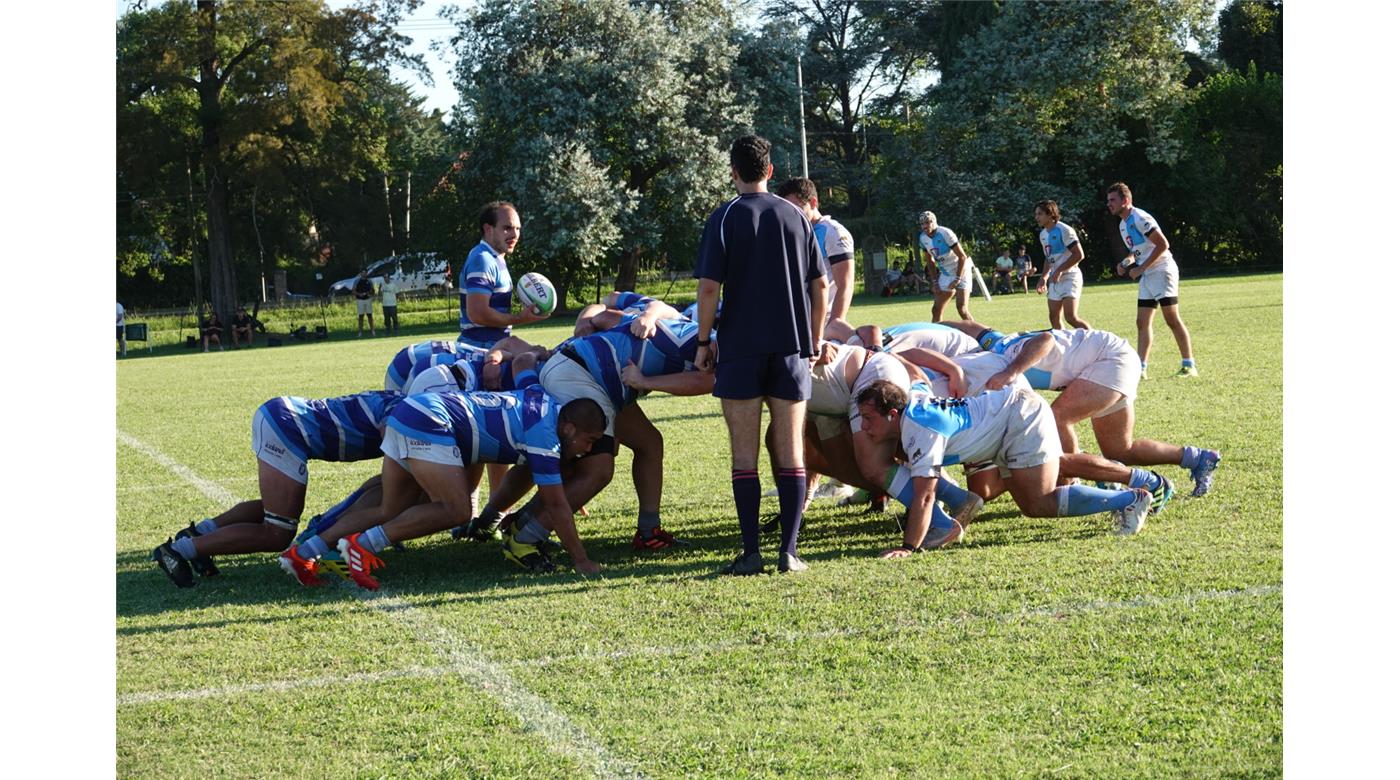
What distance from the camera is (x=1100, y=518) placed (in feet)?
23.0

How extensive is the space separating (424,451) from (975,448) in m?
2.60

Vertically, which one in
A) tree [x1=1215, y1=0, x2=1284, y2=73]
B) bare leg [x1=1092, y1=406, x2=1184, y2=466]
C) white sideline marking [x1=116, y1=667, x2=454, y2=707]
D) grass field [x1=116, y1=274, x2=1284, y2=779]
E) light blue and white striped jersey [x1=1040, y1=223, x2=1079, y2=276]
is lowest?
white sideline marking [x1=116, y1=667, x2=454, y2=707]

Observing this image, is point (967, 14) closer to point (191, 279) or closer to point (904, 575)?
point (191, 279)

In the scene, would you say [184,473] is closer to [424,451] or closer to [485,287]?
[485,287]

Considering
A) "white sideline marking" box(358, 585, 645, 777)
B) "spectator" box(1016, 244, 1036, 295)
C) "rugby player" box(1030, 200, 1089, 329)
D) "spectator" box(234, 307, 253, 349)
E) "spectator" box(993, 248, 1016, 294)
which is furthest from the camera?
"spectator" box(993, 248, 1016, 294)

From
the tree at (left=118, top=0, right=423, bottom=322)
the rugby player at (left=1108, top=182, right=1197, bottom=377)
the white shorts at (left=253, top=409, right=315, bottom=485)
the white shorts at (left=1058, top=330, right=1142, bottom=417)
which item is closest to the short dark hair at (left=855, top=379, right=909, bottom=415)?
the white shorts at (left=1058, top=330, right=1142, bottom=417)

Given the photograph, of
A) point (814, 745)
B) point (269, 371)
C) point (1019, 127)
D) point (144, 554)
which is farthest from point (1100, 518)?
point (1019, 127)

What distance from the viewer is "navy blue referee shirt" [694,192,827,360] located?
6070 millimetres

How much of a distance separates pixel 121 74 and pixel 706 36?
56.6 feet

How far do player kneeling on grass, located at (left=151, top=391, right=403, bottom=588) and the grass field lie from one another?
187 millimetres

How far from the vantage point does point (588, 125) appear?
39.2 metres

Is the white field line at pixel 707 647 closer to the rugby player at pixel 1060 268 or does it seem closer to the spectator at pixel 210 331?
the rugby player at pixel 1060 268

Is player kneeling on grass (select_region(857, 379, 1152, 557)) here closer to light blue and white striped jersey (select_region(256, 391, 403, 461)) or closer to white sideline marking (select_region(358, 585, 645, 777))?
white sideline marking (select_region(358, 585, 645, 777))
